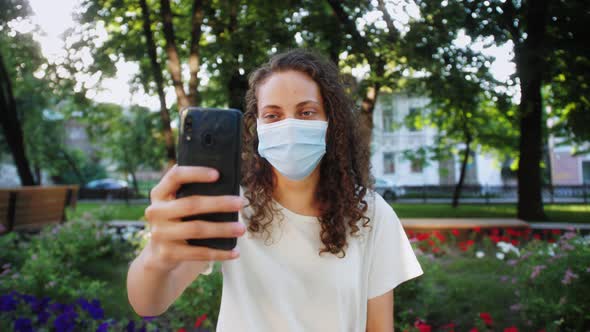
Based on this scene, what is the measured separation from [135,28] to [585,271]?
29.2ft

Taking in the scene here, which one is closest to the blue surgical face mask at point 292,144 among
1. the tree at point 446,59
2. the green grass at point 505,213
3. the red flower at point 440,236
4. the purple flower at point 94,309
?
the purple flower at point 94,309

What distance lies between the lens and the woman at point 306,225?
5.05ft

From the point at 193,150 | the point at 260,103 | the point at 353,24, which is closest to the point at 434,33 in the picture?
the point at 353,24

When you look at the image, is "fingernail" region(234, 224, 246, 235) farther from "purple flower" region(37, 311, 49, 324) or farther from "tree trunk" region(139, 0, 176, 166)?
"tree trunk" region(139, 0, 176, 166)

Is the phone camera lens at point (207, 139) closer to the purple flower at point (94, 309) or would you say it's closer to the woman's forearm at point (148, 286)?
the woman's forearm at point (148, 286)

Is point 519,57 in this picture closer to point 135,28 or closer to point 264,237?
point 264,237

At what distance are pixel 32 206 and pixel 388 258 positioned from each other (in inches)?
344

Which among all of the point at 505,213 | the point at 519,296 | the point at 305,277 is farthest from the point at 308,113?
the point at 505,213

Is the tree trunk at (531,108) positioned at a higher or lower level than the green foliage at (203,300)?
higher

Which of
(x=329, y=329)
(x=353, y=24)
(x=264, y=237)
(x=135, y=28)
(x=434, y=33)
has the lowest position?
(x=329, y=329)

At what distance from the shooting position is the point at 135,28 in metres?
9.12

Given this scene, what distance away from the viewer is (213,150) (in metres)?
0.93

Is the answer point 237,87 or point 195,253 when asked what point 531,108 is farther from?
point 195,253

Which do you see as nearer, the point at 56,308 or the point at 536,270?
the point at 56,308
